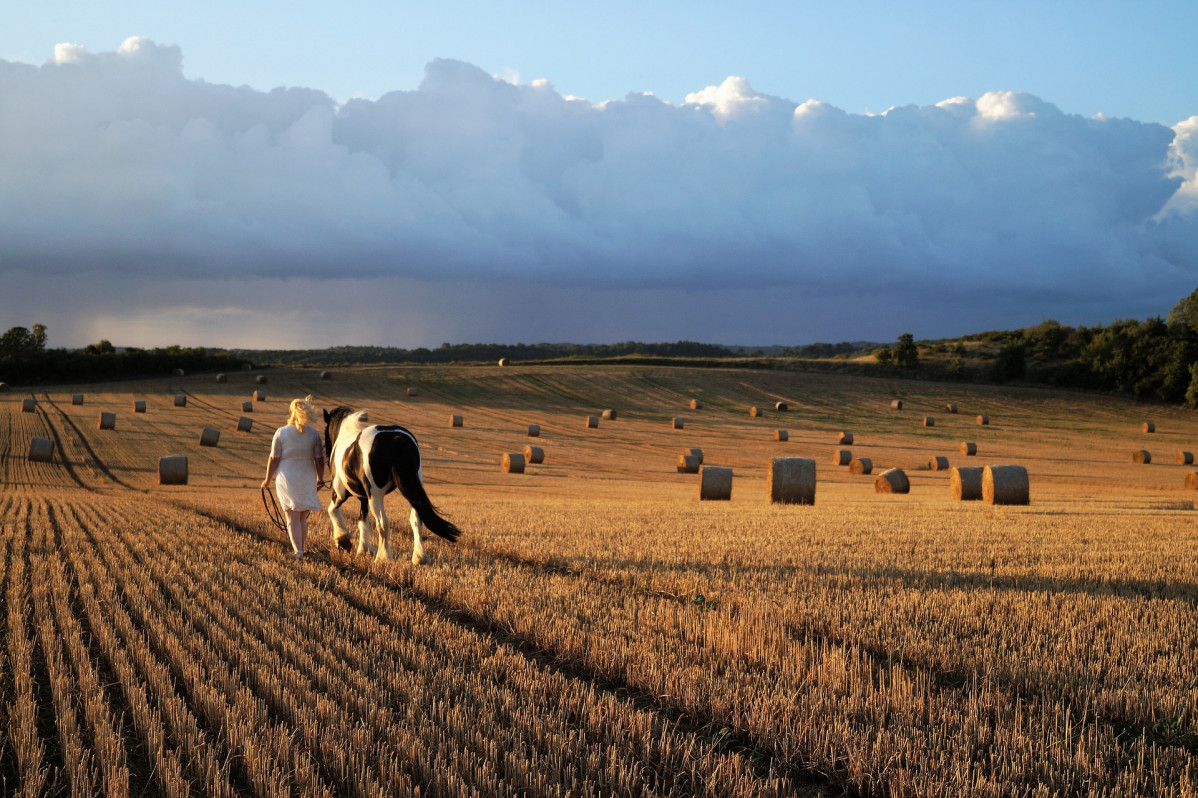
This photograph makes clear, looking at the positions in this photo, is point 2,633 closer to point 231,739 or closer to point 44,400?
point 231,739

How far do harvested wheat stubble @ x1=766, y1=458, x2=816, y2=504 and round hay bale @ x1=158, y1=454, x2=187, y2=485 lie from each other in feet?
54.9

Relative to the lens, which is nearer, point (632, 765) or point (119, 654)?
point (632, 765)

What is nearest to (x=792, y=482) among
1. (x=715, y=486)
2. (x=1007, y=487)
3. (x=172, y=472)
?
(x=715, y=486)

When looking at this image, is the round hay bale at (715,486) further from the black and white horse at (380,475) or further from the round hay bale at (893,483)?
the black and white horse at (380,475)

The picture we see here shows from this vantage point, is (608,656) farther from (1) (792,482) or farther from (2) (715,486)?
(2) (715,486)

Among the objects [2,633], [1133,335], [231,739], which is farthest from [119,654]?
[1133,335]

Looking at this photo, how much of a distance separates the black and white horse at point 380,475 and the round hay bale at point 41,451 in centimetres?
2444

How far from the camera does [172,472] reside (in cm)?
2472

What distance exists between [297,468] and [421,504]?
1.95m

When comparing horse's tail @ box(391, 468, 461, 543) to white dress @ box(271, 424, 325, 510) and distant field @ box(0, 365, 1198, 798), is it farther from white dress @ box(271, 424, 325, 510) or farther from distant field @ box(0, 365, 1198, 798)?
white dress @ box(271, 424, 325, 510)

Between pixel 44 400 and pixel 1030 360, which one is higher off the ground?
pixel 1030 360

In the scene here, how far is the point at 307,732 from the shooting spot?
14.3ft

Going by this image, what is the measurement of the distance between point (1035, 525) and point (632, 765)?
39.2 feet

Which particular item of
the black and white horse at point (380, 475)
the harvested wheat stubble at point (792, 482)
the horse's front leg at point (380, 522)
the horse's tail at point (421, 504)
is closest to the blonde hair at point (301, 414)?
the black and white horse at point (380, 475)
